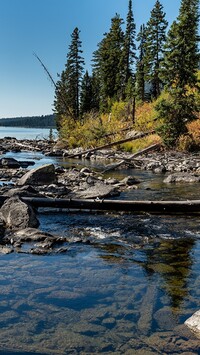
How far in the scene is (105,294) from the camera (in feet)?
17.4

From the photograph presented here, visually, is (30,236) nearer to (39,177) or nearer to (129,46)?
(39,177)

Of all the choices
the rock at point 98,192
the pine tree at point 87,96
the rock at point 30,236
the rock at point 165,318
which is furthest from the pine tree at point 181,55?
the pine tree at point 87,96

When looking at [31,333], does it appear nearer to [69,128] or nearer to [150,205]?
[150,205]

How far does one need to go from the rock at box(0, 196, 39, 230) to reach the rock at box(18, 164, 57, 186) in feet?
18.4

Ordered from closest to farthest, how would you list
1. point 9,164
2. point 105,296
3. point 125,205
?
point 105,296, point 125,205, point 9,164

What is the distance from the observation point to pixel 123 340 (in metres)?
4.10

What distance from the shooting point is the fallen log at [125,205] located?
9930 millimetres

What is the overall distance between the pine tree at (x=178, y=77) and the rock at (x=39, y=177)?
11216 mm

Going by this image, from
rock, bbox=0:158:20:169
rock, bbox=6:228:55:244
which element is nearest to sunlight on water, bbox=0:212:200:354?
rock, bbox=6:228:55:244

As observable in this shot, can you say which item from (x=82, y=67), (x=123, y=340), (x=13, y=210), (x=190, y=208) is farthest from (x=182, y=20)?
(x=82, y=67)

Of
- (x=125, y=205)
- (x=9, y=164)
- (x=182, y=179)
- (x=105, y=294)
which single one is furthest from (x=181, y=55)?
(x=105, y=294)

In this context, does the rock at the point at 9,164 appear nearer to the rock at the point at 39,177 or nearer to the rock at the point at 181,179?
the rock at the point at 39,177

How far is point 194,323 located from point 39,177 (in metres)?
12.0

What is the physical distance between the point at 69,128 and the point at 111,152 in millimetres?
9697
